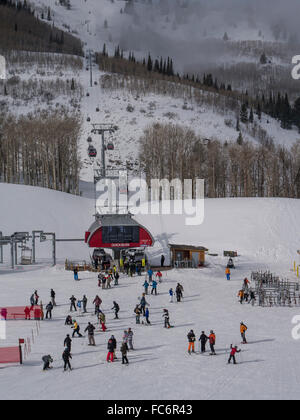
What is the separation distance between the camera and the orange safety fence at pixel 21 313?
25.5m

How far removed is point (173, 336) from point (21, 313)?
8.74 m

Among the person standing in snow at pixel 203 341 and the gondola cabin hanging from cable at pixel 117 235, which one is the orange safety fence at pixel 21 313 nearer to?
the person standing in snow at pixel 203 341

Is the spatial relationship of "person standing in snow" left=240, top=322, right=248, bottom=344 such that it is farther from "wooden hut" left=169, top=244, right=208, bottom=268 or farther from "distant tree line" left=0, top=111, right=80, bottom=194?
"distant tree line" left=0, top=111, right=80, bottom=194

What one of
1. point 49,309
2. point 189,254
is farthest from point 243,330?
point 189,254

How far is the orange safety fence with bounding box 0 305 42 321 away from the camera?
Answer: 2554 centimetres

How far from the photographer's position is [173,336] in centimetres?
2362

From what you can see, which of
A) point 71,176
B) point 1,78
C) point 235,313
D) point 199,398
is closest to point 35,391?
point 199,398

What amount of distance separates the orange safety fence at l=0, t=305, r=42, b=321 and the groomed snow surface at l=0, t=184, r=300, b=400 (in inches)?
21.2

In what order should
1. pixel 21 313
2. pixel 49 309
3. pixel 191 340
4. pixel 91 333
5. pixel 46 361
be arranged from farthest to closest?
pixel 21 313 → pixel 49 309 → pixel 91 333 → pixel 191 340 → pixel 46 361

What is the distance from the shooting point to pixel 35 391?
17031mm

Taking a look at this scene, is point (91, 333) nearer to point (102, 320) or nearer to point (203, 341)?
point (102, 320)
